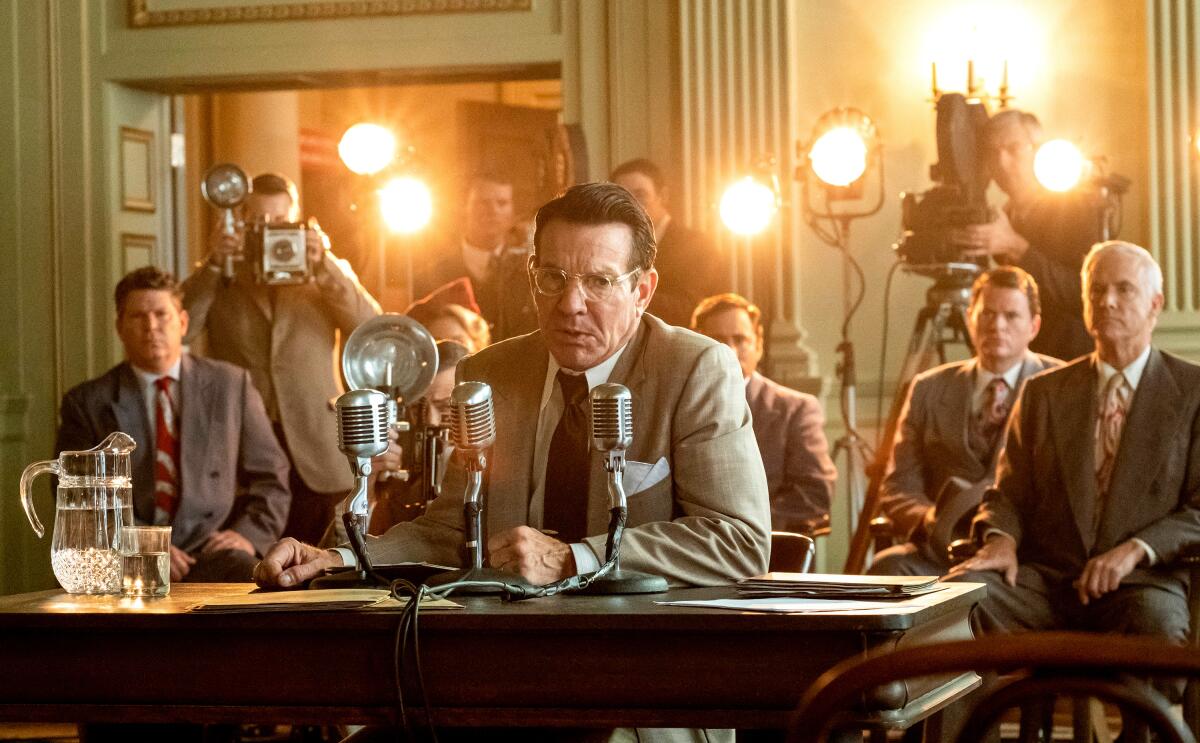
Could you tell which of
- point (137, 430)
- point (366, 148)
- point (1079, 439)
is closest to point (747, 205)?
point (366, 148)

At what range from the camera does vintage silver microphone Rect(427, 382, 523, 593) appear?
2.34 meters

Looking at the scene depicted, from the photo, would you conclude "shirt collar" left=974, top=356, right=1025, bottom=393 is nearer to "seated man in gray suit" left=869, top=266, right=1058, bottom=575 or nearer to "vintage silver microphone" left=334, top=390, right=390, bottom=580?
"seated man in gray suit" left=869, top=266, right=1058, bottom=575

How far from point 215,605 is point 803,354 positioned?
177 inches

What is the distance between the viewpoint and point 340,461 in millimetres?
5496

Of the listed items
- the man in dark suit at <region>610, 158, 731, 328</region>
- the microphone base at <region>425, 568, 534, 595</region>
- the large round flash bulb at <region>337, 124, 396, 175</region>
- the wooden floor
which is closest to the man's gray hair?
the man in dark suit at <region>610, 158, 731, 328</region>

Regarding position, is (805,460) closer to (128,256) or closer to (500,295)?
(500,295)

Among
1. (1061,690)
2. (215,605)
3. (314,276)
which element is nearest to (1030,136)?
(314,276)

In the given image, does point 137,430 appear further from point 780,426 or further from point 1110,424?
point 1110,424

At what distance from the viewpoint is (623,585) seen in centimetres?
236

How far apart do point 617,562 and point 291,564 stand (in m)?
0.53

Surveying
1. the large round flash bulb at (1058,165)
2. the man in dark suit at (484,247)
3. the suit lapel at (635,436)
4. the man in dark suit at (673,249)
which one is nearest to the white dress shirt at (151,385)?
the man in dark suit at (484,247)

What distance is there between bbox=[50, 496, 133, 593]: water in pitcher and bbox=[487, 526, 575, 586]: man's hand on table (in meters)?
0.61

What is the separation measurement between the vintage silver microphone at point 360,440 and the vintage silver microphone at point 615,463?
0.31 meters

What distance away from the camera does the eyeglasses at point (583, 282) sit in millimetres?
2717
